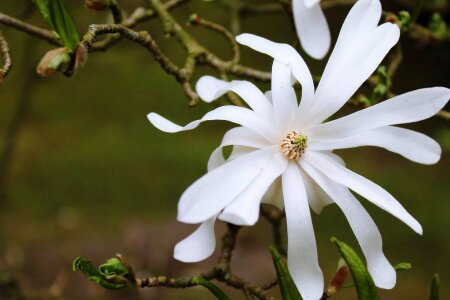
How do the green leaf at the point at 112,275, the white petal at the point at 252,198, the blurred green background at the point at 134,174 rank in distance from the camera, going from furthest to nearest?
1. the blurred green background at the point at 134,174
2. the green leaf at the point at 112,275
3. the white petal at the point at 252,198

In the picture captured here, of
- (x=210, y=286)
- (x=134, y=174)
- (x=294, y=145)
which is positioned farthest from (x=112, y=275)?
(x=134, y=174)

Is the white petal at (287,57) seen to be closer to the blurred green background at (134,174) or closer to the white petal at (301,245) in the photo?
the white petal at (301,245)

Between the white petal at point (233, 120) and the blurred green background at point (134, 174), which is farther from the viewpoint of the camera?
the blurred green background at point (134, 174)

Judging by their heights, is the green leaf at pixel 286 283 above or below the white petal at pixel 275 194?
below

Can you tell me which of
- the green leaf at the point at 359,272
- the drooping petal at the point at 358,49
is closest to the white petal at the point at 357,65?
the drooping petal at the point at 358,49

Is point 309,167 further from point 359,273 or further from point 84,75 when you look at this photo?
point 84,75

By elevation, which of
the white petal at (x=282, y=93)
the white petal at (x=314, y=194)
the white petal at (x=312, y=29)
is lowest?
the white petal at (x=314, y=194)
